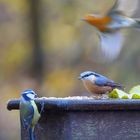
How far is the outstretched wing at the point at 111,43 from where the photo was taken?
16.2 feet

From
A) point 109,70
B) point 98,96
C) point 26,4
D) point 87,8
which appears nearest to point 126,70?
A: point 109,70

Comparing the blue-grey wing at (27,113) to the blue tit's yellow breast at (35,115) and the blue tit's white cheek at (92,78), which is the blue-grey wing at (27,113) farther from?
the blue tit's white cheek at (92,78)

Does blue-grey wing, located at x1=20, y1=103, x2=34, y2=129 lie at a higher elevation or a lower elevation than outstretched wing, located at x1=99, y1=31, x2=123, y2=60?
lower

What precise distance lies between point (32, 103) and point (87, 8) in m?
7.92

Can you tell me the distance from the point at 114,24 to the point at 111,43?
0.20 meters

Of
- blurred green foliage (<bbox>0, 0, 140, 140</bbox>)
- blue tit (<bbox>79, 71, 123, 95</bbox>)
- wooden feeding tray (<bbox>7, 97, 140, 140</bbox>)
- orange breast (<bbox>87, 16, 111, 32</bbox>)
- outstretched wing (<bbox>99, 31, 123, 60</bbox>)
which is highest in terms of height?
blurred green foliage (<bbox>0, 0, 140, 140</bbox>)

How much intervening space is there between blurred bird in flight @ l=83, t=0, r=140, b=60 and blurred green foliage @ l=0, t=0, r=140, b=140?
596 centimetres

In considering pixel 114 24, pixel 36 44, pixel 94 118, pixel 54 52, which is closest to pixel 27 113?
pixel 94 118

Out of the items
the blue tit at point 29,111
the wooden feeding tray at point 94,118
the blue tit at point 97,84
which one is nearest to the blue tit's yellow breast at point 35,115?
the blue tit at point 29,111

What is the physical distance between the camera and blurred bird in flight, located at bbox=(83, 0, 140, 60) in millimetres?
4996

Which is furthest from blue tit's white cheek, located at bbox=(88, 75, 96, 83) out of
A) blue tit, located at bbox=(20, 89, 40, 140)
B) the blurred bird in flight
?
the blurred bird in flight

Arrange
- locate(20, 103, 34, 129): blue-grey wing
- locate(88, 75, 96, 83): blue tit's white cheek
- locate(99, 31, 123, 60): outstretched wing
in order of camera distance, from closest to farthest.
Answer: locate(20, 103, 34, 129): blue-grey wing < locate(88, 75, 96, 83): blue tit's white cheek < locate(99, 31, 123, 60): outstretched wing

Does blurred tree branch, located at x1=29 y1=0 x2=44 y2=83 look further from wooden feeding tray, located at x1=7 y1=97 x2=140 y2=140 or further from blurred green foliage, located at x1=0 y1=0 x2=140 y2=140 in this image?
wooden feeding tray, located at x1=7 y1=97 x2=140 y2=140

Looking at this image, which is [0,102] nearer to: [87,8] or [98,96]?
[87,8]
